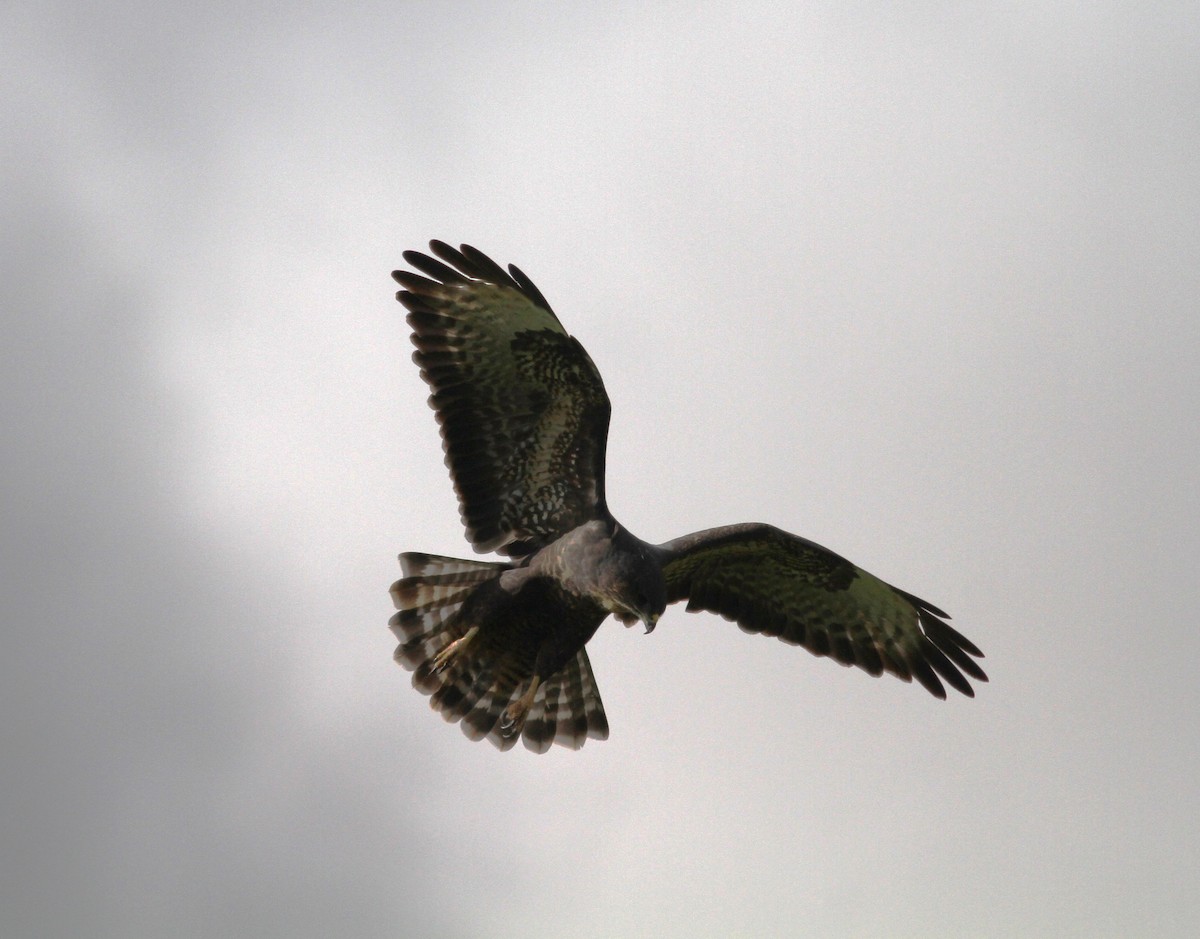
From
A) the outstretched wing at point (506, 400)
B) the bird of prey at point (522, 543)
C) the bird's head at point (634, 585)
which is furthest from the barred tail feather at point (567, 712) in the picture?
the bird's head at point (634, 585)

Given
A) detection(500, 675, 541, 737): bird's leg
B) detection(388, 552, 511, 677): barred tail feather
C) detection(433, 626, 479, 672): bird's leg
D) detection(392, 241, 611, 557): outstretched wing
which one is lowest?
detection(500, 675, 541, 737): bird's leg

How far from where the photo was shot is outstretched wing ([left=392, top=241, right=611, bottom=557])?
912cm

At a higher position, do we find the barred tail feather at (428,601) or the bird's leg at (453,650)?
the barred tail feather at (428,601)

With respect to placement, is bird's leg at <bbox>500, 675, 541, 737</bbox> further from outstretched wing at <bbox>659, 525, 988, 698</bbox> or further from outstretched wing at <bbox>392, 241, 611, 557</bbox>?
outstretched wing at <bbox>659, 525, 988, 698</bbox>

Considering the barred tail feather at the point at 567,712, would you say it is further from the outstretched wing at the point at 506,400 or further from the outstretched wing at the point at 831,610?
the outstretched wing at the point at 506,400

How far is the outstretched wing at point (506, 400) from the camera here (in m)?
9.12

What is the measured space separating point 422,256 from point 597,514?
6.60ft

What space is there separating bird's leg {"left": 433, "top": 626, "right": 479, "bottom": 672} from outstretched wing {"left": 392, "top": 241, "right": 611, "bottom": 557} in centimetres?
57

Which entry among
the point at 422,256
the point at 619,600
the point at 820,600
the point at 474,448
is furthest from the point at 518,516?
the point at 820,600

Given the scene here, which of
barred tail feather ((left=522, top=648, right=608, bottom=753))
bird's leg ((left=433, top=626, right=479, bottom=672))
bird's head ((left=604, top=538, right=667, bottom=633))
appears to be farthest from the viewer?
barred tail feather ((left=522, top=648, right=608, bottom=753))

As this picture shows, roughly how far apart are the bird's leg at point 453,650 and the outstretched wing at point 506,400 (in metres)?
0.57

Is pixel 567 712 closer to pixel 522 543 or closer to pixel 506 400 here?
pixel 522 543

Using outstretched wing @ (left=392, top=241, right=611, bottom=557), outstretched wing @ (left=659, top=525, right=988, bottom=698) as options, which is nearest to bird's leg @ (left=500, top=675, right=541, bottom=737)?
outstretched wing @ (left=392, top=241, right=611, bottom=557)

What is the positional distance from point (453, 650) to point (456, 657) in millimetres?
85
